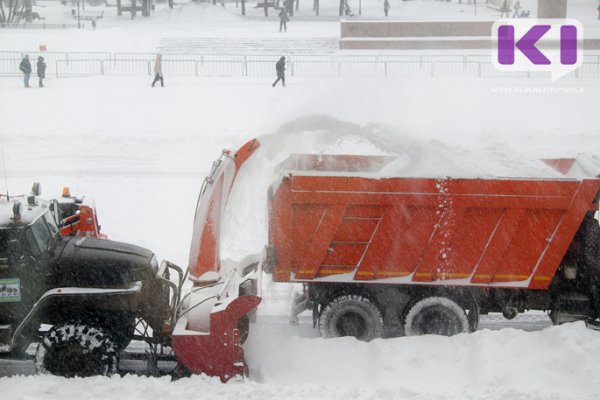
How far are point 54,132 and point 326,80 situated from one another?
39.7 ft

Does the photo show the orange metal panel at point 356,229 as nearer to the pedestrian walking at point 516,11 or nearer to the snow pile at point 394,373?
the snow pile at point 394,373

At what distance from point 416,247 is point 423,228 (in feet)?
0.80

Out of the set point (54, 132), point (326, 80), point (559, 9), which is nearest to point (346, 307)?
point (54, 132)

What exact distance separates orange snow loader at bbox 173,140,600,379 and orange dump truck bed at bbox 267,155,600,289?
0.5 inches

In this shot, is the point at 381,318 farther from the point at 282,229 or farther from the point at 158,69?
the point at 158,69

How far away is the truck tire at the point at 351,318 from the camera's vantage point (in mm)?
9117

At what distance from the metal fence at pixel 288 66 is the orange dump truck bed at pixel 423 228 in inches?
937

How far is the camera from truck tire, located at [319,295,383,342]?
9117 millimetres

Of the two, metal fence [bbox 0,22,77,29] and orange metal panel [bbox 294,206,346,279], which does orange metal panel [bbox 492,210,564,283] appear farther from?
metal fence [bbox 0,22,77,29]

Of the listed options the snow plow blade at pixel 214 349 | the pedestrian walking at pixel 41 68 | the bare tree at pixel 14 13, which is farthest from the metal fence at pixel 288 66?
the snow plow blade at pixel 214 349

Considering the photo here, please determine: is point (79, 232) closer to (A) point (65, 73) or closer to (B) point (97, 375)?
(B) point (97, 375)

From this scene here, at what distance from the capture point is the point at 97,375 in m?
7.39

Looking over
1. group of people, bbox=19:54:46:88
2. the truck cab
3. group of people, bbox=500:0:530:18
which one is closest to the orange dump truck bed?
the truck cab

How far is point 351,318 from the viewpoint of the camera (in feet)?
30.2
